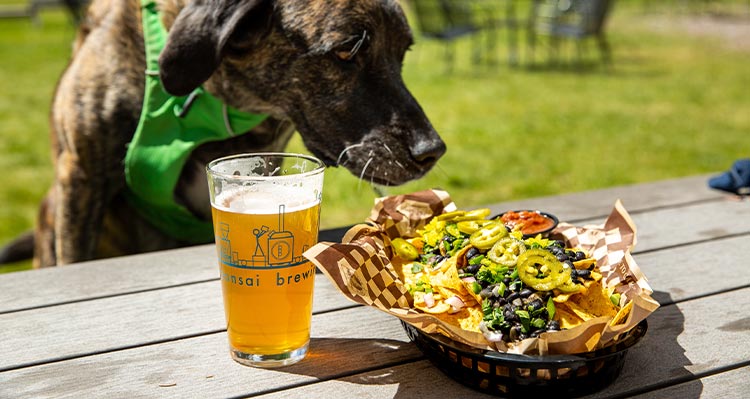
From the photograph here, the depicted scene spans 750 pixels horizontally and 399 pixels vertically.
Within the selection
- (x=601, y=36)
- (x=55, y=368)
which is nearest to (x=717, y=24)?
(x=601, y=36)

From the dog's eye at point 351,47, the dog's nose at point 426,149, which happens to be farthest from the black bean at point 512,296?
the dog's eye at point 351,47

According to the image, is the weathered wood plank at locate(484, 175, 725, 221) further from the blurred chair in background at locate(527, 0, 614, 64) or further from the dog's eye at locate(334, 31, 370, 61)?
the blurred chair in background at locate(527, 0, 614, 64)

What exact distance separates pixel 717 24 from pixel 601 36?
17.0ft

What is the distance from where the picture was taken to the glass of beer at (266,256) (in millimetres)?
1325

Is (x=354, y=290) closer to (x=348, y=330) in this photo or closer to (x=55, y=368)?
(x=348, y=330)

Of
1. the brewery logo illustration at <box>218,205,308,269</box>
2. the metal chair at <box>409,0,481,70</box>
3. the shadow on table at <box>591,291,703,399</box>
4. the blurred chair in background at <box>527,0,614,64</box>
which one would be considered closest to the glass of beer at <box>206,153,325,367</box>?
the brewery logo illustration at <box>218,205,308,269</box>

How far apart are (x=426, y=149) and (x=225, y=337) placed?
96cm

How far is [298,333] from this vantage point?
1424mm

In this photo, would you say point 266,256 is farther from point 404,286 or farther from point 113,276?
point 113,276

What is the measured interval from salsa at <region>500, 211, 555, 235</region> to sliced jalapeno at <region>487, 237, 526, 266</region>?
0.25m

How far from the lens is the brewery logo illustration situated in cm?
132

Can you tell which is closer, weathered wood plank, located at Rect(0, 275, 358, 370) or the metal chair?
weathered wood plank, located at Rect(0, 275, 358, 370)

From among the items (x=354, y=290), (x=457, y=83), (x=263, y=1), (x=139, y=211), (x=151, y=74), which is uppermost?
(x=263, y=1)

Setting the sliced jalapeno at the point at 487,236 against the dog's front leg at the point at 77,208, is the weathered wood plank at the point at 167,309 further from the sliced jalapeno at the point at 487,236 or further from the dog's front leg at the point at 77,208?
the dog's front leg at the point at 77,208
